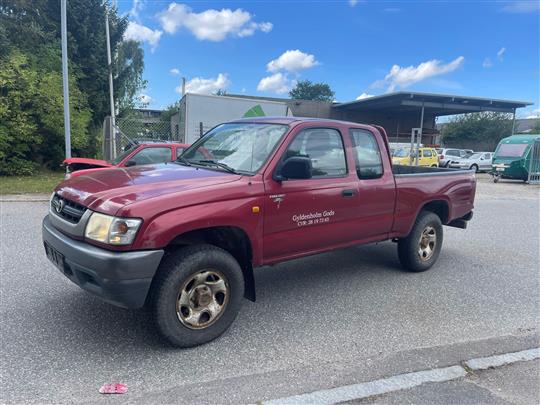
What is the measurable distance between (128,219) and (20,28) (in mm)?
15843

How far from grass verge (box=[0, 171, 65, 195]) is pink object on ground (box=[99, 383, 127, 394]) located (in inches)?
376

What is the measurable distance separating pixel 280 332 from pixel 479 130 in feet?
173

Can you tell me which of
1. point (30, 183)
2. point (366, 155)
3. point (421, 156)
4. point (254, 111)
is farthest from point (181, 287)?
point (421, 156)

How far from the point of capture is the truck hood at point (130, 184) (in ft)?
10.1

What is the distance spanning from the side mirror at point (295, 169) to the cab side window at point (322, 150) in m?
0.33

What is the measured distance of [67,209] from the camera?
3365 millimetres

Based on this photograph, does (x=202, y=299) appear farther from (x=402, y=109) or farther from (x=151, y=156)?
(x=402, y=109)

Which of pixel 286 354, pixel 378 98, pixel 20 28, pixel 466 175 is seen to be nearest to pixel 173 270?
pixel 286 354

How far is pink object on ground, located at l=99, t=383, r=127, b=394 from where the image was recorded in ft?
9.03

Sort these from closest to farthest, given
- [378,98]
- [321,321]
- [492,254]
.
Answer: [321,321], [492,254], [378,98]

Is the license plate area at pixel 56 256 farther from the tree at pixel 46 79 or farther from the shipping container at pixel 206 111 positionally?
the shipping container at pixel 206 111

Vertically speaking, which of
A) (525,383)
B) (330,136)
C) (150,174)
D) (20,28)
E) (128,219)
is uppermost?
(20,28)

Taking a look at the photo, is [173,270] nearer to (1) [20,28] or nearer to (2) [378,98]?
(1) [20,28]

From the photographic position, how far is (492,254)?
22.4 feet
